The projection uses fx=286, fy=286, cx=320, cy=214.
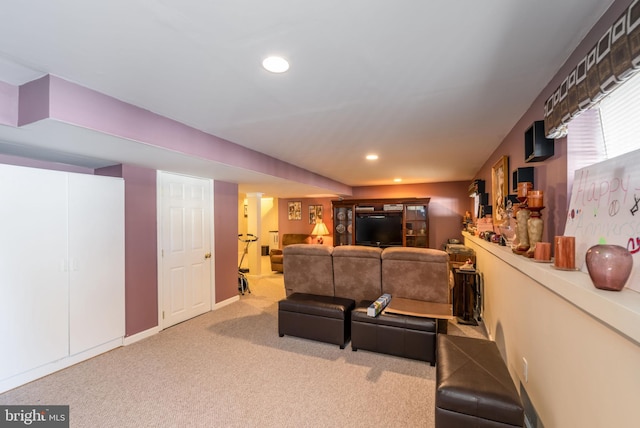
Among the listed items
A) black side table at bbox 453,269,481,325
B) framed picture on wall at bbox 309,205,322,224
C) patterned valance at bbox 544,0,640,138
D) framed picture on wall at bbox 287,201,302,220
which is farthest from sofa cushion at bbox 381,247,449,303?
framed picture on wall at bbox 287,201,302,220

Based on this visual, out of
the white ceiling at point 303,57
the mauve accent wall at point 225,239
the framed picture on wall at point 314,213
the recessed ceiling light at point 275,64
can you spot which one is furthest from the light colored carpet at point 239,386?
the framed picture on wall at point 314,213

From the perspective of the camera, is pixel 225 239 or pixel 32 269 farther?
pixel 225 239

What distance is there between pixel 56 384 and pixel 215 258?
2.29 m

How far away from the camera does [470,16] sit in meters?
1.28

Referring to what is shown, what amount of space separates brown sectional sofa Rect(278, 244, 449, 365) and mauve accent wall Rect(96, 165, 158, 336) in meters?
1.67

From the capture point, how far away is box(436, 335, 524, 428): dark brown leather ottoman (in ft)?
4.68

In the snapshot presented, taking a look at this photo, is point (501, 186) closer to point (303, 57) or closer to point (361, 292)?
point (361, 292)

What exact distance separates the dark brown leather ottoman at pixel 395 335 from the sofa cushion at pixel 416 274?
35cm

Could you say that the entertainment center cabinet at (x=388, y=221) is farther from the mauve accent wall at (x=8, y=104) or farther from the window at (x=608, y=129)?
the mauve accent wall at (x=8, y=104)

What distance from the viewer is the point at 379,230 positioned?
7.18m

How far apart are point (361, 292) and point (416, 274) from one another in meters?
0.69

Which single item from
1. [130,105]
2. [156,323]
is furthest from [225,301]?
[130,105]

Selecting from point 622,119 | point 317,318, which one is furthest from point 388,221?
point 622,119

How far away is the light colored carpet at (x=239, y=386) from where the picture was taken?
6.70ft
